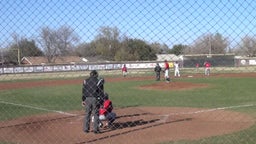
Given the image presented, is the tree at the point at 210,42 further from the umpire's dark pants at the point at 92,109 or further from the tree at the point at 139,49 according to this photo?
the umpire's dark pants at the point at 92,109

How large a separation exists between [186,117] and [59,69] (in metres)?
33.5

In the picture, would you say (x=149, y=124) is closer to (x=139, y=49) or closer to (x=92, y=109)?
(x=92, y=109)

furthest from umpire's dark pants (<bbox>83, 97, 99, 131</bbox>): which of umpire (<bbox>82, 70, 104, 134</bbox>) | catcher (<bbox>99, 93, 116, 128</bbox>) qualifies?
catcher (<bbox>99, 93, 116, 128</bbox>)

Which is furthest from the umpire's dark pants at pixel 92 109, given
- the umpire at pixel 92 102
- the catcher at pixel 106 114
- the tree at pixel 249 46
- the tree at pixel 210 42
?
the tree at pixel 249 46

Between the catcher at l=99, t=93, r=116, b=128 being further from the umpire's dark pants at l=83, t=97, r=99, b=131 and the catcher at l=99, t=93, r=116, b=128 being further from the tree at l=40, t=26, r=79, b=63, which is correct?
the tree at l=40, t=26, r=79, b=63

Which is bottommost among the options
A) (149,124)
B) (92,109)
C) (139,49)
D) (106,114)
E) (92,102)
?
(149,124)

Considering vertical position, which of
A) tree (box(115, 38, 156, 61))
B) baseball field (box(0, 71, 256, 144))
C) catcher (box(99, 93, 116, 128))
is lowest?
baseball field (box(0, 71, 256, 144))

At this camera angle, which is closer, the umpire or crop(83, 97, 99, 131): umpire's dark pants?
the umpire

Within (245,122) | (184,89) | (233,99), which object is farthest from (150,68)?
(245,122)

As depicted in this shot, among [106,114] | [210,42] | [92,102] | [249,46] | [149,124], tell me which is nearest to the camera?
[249,46]

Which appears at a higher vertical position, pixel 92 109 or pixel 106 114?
pixel 92 109

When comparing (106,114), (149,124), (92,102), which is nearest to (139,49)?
(92,102)

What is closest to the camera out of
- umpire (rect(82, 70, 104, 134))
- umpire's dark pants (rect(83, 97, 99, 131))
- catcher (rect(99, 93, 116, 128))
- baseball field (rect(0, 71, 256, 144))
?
baseball field (rect(0, 71, 256, 144))

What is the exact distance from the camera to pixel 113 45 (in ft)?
22.9
